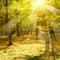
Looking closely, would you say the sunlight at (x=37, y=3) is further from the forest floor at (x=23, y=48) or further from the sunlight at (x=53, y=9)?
the forest floor at (x=23, y=48)

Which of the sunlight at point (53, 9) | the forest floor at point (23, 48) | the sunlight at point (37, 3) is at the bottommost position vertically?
the forest floor at point (23, 48)

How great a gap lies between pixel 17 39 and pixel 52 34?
0.52m

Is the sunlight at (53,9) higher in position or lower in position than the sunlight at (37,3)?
lower

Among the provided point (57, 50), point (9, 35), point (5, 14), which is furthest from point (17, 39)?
point (57, 50)

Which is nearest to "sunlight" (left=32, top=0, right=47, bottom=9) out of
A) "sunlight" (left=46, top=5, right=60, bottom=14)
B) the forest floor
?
"sunlight" (left=46, top=5, right=60, bottom=14)

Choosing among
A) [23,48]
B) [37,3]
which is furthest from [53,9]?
[23,48]

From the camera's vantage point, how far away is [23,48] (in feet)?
10.1

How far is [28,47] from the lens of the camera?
308 centimetres

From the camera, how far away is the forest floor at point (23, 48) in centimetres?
300

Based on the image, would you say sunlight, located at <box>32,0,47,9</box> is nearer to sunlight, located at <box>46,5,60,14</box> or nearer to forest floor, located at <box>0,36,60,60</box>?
sunlight, located at <box>46,5,60,14</box>

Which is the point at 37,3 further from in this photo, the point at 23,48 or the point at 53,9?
the point at 23,48

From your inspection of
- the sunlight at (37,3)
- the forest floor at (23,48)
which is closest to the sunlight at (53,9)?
the sunlight at (37,3)


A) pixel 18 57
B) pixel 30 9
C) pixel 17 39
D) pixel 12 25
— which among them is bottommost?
pixel 18 57

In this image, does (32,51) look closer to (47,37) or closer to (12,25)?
(47,37)
